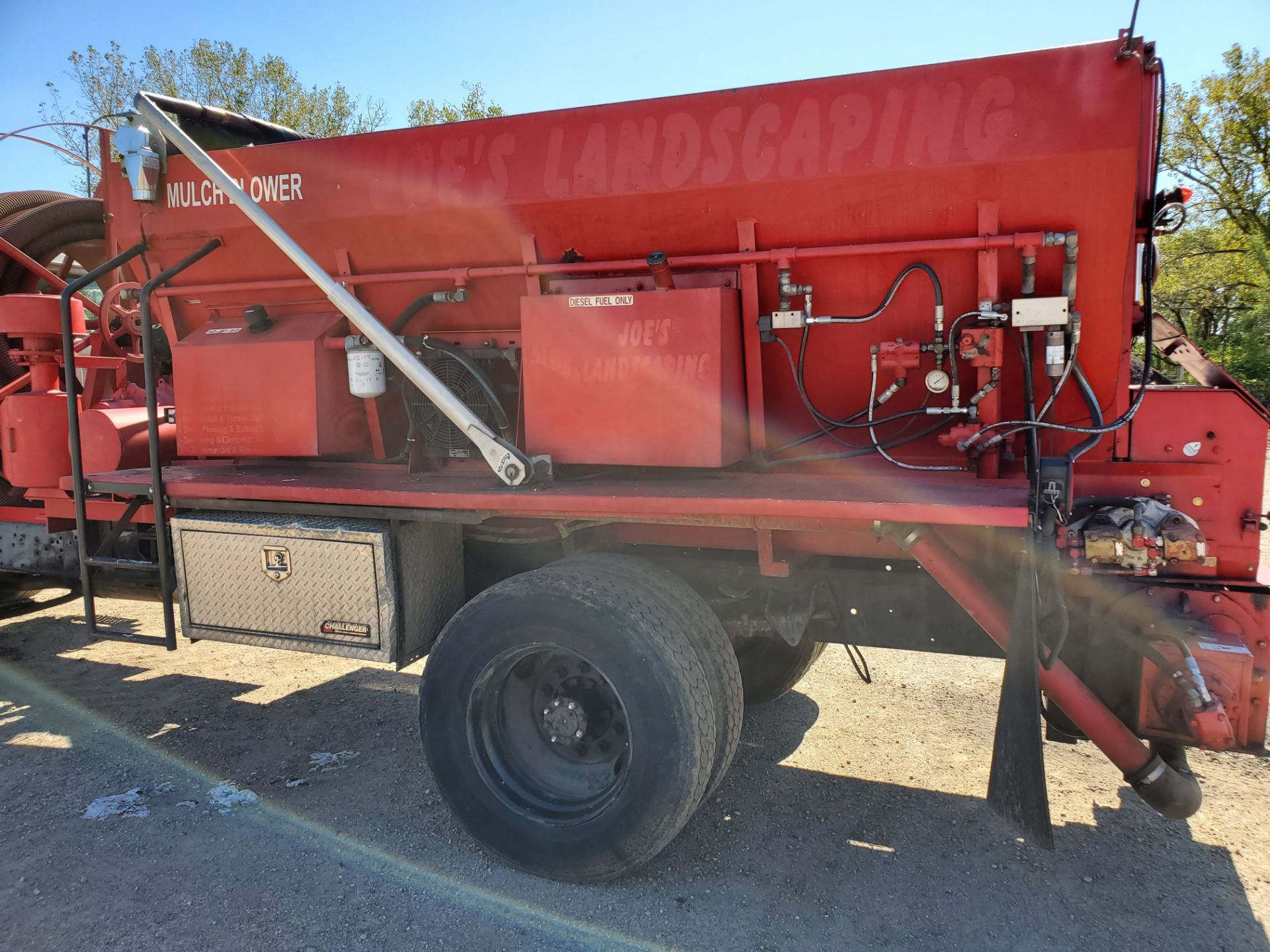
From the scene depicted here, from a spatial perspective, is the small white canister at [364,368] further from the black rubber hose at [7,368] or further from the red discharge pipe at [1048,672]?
the black rubber hose at [7,368]

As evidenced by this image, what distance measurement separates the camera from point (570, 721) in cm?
309

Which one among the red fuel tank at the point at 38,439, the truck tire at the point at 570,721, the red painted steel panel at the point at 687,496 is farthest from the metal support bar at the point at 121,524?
the truck tire at the point at 570,721

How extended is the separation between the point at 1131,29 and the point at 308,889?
3.71 metres

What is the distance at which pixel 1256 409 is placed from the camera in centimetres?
278

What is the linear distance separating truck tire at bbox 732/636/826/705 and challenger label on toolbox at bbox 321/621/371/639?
5.64 feet

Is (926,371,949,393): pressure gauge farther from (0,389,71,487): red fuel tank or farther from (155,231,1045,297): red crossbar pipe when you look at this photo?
(0,389,71,487): red fuel tank

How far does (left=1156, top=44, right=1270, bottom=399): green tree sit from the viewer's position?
16781 millimetres

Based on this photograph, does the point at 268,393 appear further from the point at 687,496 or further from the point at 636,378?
the point at 687,496

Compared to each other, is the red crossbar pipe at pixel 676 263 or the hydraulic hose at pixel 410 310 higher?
the red crossbar pipe at pixel 676 263

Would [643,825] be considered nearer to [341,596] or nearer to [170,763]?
[341,596]

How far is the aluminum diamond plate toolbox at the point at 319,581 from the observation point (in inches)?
130

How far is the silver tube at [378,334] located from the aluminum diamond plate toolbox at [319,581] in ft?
1.62

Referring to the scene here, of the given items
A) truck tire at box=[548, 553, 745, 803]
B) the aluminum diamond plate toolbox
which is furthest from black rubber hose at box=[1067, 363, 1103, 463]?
the aluminum diamond plate toolbox

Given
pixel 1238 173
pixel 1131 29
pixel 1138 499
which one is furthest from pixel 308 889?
pixel 1238 173
